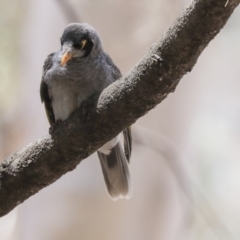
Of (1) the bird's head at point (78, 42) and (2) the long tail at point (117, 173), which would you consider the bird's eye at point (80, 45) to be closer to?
(1) the bird's head at point (78, 42)

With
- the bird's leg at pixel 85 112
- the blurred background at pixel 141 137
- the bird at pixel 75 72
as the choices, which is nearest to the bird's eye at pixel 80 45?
the bird at pixel 75 72

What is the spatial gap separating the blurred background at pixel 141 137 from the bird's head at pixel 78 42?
2.42 ft

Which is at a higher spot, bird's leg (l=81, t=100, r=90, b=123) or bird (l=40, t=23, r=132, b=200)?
bird (l=40, t=23, r=132, b=200)

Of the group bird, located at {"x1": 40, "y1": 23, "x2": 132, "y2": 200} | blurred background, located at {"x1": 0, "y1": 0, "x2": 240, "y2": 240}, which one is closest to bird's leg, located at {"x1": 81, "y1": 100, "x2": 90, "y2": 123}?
bird, located at {"x1": 40, "y1": 23, "x2": 132, "y2": 200}

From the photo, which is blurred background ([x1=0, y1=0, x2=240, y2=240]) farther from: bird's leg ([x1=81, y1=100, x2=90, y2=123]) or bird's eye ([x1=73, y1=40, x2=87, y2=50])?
bird's leg ([x1=81, y1=100, x2=90, y2=123])

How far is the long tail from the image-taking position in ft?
5.17

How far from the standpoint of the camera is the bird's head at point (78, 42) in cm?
128

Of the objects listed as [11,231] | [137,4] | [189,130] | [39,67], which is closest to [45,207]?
[11,231]

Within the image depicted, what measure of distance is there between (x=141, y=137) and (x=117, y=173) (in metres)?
0.54

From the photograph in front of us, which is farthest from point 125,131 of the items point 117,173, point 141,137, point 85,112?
point 141,137

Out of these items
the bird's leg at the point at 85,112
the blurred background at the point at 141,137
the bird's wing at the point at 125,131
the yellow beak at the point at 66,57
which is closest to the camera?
the bird's leg at the point at 85,112

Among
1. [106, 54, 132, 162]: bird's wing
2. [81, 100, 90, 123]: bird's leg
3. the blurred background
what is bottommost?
[81, 100, 90, 123]: bird's leg

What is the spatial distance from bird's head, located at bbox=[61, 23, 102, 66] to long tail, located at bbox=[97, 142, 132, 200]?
381 millimetres

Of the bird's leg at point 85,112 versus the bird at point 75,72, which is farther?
the bird at point 75,72
